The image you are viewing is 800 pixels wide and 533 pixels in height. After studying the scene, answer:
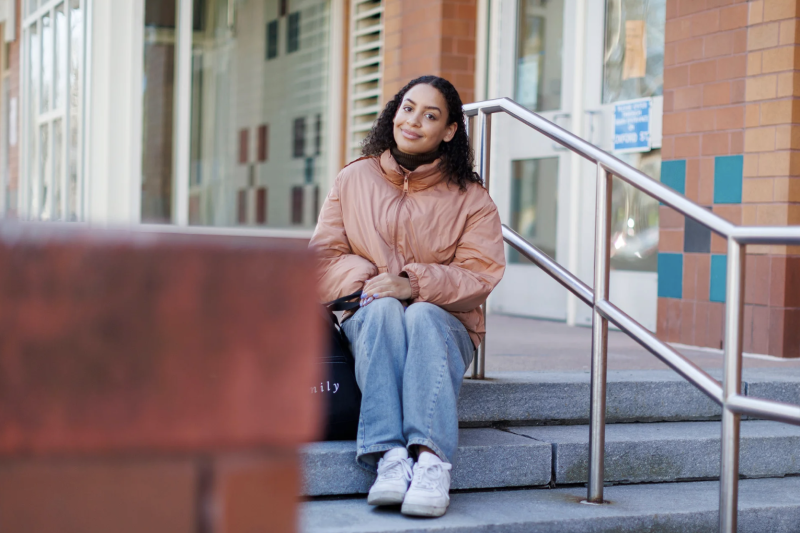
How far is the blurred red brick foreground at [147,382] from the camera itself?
528 mm

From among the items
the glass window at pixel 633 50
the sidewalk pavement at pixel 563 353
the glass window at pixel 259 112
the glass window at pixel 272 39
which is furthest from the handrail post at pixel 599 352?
the glass window at pixel 272 39

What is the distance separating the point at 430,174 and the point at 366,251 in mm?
296

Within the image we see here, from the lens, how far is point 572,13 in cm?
526

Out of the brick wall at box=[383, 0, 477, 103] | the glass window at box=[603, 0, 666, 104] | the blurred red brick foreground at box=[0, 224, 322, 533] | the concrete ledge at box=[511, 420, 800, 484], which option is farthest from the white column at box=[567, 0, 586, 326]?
the blurred red brick foreground at box=[0, 224, 322, 533]

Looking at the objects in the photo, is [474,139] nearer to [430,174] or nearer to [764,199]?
[430,174]

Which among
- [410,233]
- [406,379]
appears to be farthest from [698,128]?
[406,379]

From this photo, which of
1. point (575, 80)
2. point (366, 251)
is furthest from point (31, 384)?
point (575, 80)

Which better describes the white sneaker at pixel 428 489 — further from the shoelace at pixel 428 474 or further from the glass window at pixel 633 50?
the glass window at pixel 633 50

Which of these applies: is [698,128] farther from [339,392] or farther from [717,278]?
[339,392]

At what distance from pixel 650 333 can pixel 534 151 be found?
11.3ft

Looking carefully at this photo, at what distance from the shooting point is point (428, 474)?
6.85ft

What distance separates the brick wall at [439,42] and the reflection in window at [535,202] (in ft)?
1.91

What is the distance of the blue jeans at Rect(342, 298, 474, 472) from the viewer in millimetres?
2172

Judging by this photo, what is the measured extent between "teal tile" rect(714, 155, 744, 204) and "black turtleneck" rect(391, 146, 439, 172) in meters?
1.88
